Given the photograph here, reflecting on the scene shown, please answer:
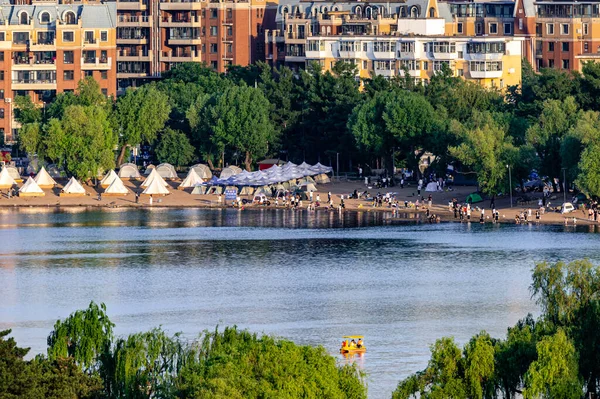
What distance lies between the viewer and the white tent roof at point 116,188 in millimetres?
133625

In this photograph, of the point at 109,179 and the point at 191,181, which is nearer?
the point at 109,179

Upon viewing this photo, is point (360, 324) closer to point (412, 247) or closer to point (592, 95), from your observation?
point (412, 247)

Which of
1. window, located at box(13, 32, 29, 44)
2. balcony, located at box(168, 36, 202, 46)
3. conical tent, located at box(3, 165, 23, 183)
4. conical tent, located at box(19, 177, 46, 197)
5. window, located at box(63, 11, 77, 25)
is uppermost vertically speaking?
window, located at box(63, 11, 77, 25)

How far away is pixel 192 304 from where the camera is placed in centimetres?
8256

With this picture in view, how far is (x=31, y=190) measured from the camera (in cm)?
13325

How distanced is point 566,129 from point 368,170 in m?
25.9

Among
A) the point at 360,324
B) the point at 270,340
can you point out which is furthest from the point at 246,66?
the point at 270,340

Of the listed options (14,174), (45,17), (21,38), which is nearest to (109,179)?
(14,174)

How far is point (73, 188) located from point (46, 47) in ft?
124

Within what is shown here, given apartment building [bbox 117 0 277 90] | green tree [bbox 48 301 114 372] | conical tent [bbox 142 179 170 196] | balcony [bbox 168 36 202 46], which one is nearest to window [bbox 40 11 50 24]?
apartment building [bbox 117 0 277 90]

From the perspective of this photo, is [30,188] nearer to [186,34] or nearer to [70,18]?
[70,18]

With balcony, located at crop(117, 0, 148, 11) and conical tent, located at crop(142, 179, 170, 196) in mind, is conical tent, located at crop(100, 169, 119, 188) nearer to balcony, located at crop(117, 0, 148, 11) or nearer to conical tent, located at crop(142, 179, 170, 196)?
conical tent, located at crop(142, 179, 170, 196)

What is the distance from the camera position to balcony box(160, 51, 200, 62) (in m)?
183

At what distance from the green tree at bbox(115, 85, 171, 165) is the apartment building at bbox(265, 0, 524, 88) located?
822 inches
